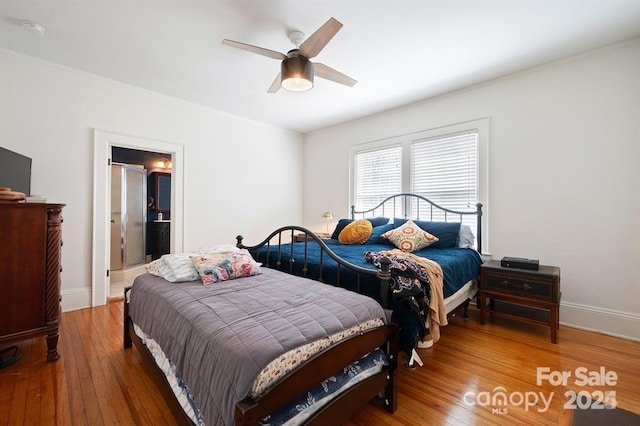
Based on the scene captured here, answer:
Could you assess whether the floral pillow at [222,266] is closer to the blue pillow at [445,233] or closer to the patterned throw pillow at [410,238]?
the patterned throw pillow at [410,238]

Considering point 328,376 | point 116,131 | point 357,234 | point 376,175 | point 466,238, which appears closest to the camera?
point 328,376

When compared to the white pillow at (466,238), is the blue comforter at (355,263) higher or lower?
lower

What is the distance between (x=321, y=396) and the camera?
124 centimetres

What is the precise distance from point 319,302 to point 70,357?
2039 millimetres

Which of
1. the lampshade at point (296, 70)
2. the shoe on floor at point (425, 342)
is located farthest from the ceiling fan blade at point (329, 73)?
the shoe on floor at point (425, 342)

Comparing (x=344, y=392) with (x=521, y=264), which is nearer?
(x=344, y=392)

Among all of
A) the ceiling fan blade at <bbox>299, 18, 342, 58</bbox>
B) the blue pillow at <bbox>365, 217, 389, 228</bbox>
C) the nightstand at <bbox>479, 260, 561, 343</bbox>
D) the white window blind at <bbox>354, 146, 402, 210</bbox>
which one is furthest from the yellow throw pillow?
the ceiling fan blade at <bbox>299, 18, 342, 58</bbox>

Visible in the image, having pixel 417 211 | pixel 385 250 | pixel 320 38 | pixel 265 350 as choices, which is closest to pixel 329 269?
pixel 385 250

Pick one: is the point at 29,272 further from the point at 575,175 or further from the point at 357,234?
the point at 575,175

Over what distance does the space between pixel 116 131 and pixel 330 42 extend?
2716mm

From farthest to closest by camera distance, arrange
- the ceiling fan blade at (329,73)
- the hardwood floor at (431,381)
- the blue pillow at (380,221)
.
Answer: the blue pillow at (380,221) < the ceiling fan blade at (329,73) < the hardwood floor at (431,381)

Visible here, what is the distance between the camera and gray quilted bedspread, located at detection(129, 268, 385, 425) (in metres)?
1.04

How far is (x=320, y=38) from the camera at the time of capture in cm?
198

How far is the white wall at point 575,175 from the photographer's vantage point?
249cm
